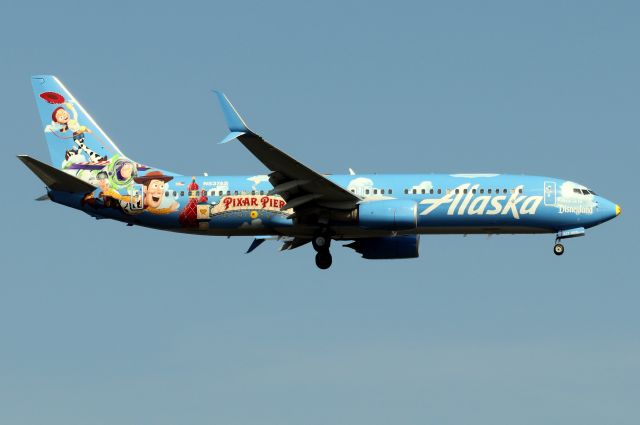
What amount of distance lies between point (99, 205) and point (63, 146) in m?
4.73

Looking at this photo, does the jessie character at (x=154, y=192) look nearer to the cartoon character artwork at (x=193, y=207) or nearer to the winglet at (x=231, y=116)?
the cartoon character artwork at (x=193, y=207)

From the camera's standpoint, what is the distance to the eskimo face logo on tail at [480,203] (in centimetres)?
6122

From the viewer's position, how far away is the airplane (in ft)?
200

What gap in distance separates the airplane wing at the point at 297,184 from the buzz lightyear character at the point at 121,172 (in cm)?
836

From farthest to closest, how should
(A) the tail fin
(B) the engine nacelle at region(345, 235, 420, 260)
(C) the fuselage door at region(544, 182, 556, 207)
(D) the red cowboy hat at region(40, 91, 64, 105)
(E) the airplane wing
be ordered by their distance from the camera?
1. (D) the red cowboy hat at region(40, 91, 64, 105)
2. (A) the tail fin
3. (B) the engine nacelle at region(345, 235, 420, 260)
4. (C) the fuselage door at region(544, 182, 556, 207)
5. (E) the airplane wing

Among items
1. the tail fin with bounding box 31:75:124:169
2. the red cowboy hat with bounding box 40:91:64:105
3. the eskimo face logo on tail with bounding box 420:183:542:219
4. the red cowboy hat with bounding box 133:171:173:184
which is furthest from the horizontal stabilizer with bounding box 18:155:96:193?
the eskimo face logo on tail with bounding box 420:183:542:219

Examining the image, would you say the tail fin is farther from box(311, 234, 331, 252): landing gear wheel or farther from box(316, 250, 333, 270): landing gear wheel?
box(316, 250, 333, 270): landing gear wheel

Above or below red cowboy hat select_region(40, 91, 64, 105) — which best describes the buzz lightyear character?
below

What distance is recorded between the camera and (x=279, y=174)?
196 feet

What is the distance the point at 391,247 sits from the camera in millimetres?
66500

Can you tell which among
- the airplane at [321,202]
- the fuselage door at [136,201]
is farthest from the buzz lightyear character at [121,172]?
the fuselage door at [136,201]

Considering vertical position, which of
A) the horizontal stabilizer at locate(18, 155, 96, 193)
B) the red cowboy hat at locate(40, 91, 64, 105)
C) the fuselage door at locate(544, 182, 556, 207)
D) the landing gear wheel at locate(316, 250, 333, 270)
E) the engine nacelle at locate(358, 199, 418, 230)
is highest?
the red cowboy hat at locate(40, 91, 64, 105)

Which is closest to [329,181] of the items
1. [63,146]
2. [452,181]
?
[452,181]

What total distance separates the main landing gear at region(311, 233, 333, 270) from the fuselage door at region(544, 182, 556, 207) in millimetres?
10728
